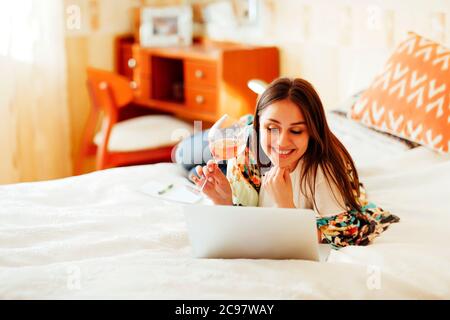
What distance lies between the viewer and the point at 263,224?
1483 mm

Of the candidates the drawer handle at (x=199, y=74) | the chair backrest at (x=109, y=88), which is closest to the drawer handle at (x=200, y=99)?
the drawer handle at (x=199, y=74)

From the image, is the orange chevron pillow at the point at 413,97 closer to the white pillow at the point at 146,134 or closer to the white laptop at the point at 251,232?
the white laptop at the point at 251,232

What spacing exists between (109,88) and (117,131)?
0.86ft

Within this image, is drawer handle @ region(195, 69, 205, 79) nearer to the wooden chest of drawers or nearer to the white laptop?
the wooden chest of drawers

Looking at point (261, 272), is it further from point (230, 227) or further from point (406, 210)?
point (406, 210)

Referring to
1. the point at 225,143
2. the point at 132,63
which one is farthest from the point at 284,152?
the point at 132,63

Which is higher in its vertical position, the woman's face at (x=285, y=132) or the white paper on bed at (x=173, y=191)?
the woman's face at (x=285, y=132)

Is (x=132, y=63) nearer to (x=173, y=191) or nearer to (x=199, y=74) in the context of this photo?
(x=199, y=74)

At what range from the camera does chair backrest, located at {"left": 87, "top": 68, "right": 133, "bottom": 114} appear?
130 inches

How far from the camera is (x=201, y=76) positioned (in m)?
3.51

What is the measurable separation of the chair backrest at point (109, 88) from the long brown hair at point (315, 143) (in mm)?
1682

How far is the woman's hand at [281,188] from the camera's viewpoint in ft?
5.41

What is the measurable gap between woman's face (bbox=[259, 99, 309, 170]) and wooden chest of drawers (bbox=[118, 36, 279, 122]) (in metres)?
1.69

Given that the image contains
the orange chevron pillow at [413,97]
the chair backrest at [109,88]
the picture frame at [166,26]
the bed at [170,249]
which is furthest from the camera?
the picture frame at [166,26]
